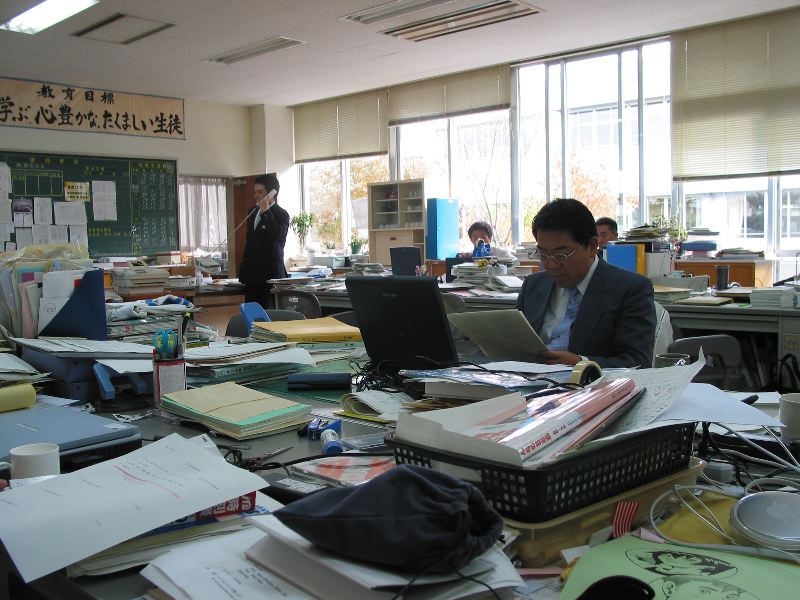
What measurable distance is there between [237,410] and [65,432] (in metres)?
0.36

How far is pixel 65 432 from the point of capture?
137cm

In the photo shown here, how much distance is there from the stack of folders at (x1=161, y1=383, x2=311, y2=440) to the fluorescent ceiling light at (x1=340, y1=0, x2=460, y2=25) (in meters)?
5.03

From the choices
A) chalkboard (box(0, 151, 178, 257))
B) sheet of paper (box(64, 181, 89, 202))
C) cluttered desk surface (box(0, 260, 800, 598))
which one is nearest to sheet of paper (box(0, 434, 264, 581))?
cluttered desk surface (box(0, 260, 800, 598))

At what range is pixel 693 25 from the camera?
22.5 feet

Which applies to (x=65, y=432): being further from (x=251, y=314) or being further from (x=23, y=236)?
(x=23, y=236)

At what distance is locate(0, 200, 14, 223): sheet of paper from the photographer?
8.17 meters

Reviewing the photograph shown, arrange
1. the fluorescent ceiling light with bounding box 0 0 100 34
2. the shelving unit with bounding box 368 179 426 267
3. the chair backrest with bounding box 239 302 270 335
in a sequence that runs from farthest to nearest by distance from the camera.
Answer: the shelving unit with bounding box 368 179 426 267, the fluorescent ceiling light with bounding box 0 0 100 34, the chair backrest with bounding box 239 302 270 335

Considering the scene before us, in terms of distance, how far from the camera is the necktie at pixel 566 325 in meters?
2.62

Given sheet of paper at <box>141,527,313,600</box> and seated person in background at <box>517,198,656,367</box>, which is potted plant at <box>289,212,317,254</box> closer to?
seated person in background at <box>517,198,656,367</box>

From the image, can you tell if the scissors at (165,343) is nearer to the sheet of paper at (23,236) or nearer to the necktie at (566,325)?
the necktie at (566,325)

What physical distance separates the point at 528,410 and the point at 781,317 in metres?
3.22

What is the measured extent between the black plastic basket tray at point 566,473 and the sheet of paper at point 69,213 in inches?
336

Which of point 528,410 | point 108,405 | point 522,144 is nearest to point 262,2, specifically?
point 522,144

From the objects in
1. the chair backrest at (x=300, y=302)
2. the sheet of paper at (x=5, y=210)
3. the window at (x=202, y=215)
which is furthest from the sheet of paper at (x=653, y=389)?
the window at (x=202, y=215)
